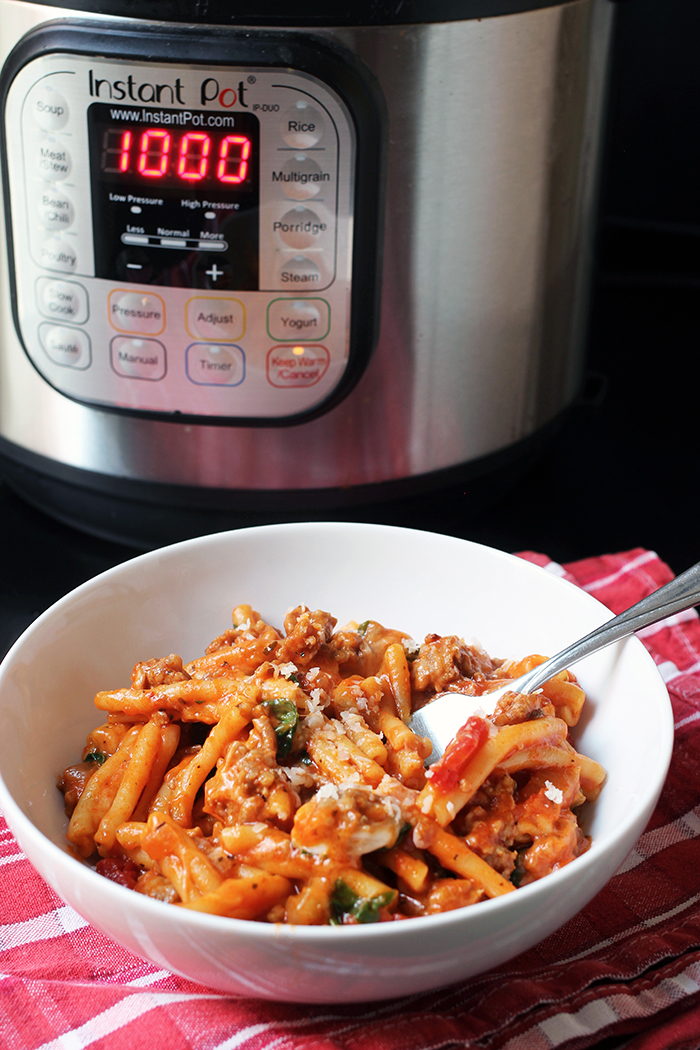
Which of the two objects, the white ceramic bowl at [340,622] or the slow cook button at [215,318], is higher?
the slow cook button at [215,318]

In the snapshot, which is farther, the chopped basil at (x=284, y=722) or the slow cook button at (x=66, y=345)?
the slow cook button at (x=66, y=345)

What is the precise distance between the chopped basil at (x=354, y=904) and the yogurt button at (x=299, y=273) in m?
0.48

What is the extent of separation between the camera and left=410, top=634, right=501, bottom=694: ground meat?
0.72 meters

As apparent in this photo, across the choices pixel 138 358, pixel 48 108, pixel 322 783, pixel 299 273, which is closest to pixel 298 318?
pixel 299 273

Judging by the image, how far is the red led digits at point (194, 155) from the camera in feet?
2.53

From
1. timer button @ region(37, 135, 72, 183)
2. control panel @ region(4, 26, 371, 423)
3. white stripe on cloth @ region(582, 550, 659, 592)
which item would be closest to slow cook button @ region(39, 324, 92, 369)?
control panel @ region(4, 26, 371, 423)

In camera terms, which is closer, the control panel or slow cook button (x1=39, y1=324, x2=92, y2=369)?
the control panel

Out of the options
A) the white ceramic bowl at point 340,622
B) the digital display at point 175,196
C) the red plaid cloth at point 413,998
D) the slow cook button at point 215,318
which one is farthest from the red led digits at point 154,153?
the red plaid cloth at point 413,998

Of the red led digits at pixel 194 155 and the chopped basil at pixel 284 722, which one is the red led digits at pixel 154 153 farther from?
the chopped basil at pixel 284 722

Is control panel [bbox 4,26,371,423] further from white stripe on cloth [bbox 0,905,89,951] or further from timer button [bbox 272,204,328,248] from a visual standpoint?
white stripe on cloth [bbox 0,905,89,951]

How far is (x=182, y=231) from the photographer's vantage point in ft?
2.64

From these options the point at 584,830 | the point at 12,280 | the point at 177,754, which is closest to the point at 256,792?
the point at 177,754

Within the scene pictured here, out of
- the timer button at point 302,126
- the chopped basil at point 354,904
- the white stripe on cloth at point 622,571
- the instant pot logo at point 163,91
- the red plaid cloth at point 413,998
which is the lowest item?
the red plaid cloth at point 413,998

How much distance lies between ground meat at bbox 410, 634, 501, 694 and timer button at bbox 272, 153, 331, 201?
36cm
